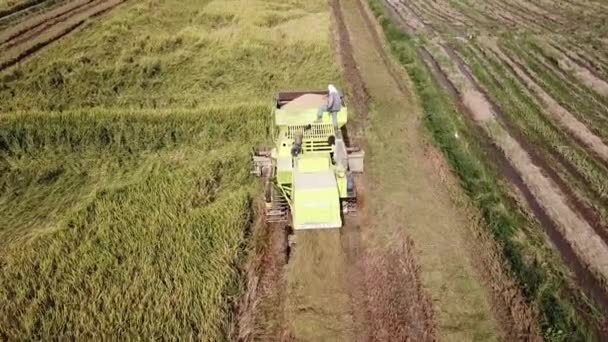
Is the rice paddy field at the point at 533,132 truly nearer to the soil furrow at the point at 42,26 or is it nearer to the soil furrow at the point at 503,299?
the soil furrow at the point at 503,299

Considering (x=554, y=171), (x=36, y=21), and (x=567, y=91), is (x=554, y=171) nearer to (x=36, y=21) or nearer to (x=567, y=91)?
(x=567, y=91)

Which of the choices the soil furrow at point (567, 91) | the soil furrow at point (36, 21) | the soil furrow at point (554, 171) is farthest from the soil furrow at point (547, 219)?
the soil furrow at point (36, 21)

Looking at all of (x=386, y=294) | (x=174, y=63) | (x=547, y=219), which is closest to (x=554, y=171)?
(x=547, y=219)

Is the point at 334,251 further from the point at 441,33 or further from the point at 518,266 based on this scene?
the point at 441,33

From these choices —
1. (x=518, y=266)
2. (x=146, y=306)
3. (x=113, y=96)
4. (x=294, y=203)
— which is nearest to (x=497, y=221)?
(x=518, y=266)

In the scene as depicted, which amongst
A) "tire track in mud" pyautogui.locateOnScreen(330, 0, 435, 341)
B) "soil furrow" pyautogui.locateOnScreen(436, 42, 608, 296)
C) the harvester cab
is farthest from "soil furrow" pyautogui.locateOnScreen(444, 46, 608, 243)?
the harvester cab
